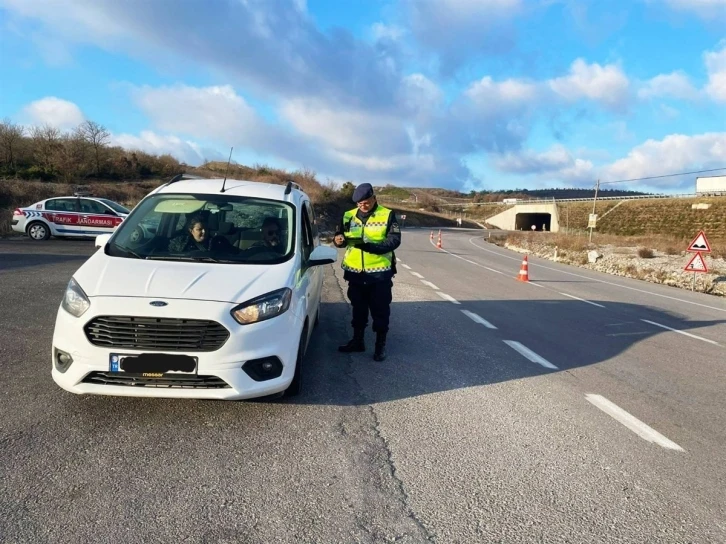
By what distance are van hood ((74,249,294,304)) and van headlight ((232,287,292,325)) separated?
0.16 ft

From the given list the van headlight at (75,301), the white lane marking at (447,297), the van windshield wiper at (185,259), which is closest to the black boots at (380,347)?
the van windshield wiper at (185,259)

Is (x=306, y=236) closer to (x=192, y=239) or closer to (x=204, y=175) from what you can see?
(x=192, y=239)

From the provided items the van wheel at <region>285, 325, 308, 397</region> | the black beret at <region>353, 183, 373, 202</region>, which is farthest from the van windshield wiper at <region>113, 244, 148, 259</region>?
the black beret at <region>353, 183, 373, 202</region>

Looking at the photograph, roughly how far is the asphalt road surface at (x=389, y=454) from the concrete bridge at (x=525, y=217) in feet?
344

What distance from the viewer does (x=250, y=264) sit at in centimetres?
500

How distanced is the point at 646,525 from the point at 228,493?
2.36 m

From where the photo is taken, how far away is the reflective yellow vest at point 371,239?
618 cm

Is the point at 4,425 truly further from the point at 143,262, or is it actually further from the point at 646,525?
the point at 646,525

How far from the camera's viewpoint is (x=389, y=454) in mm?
3896

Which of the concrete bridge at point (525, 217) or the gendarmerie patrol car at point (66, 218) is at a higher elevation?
the gendarmerie patrol car at point (66, 218)

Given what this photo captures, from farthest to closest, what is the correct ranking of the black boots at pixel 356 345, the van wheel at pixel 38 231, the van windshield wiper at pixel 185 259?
the van wheel at pixel 38 231
the black boots at pixel 356 345
the van windshield wiper at pixel 185 259

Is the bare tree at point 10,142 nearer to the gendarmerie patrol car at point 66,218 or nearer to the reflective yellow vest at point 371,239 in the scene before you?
the gendarmerie patrol car at point 66,218

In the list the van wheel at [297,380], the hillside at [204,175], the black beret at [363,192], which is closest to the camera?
the van wheel at [297,380]

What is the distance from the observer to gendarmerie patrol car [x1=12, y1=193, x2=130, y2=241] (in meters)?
20.3
